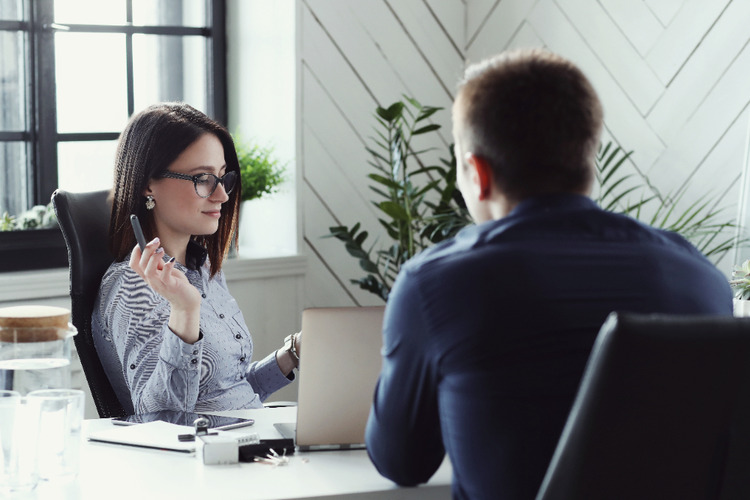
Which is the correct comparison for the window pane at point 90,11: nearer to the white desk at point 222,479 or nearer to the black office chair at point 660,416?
the white desk at point 222,479

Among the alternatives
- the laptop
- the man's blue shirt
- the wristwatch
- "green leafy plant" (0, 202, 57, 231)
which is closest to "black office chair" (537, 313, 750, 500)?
the man's blue shirt

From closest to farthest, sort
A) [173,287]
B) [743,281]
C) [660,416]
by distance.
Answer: [660,416] → [173,287] → [743,281]

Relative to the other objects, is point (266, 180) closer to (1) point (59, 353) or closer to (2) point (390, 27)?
(2) point (390, 27)

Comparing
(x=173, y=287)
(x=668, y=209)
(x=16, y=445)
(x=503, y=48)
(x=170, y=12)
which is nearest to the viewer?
(x=16, y=445)

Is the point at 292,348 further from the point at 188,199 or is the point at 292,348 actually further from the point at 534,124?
the point at 534,124

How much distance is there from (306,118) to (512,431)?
8.15 feet

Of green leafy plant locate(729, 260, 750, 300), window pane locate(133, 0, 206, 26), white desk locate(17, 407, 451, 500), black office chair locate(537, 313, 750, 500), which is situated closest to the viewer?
black office chair locate(537, 313, 750, 500)

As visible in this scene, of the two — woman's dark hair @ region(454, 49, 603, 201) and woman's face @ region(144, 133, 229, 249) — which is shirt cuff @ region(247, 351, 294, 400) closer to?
woman's face @ region(144, 133, 229, 249)

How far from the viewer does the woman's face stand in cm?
212

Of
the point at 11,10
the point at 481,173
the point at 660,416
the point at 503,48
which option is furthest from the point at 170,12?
the point at 660,416

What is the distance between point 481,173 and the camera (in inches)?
48.5

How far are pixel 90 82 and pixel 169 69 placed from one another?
0.31 m

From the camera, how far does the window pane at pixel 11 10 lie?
3.15 metres

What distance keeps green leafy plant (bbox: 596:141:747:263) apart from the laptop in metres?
1.44
